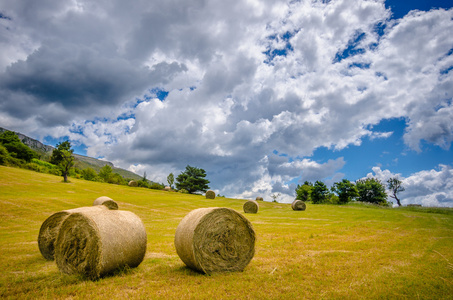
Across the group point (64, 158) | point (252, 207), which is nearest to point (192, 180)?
point (64, 158)

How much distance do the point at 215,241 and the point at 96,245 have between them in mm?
3330

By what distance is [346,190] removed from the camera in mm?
56438

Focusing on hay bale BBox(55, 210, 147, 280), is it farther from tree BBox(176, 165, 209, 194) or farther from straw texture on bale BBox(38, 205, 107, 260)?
tree BBox(176, 165, 209, 194)

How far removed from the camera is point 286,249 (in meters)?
9.83

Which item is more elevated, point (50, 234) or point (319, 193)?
point (319, 193)

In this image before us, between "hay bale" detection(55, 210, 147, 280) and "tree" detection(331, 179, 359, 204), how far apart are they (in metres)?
58.0

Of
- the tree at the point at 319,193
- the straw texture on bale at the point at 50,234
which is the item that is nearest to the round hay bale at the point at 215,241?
the straw texture on bale at the point at 50,234

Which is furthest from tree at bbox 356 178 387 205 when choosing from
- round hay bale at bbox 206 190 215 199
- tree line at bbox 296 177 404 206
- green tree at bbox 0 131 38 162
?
green tree at bbox 0 131 38 162

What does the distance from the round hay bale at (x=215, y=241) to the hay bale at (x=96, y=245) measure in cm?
148

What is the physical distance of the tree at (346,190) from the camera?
183 feet

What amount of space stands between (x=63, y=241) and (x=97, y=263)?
59.9 inches

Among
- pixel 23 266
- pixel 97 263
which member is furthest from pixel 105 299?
pixel 23 266

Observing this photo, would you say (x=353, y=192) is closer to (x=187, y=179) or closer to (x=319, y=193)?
(x=319, y=193)

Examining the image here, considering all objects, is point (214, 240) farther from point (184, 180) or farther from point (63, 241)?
point (184, 180)
